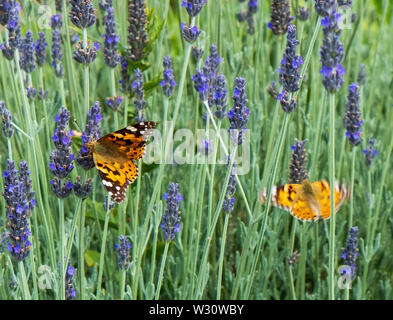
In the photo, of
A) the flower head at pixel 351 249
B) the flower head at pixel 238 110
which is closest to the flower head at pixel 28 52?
the flower head at pixel 238 110

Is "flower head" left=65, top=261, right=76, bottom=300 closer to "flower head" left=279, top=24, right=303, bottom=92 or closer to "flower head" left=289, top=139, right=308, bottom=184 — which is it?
"flower head" left=289, top=139, right=308, bottom=184

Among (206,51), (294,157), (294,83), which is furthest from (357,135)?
(206,51)

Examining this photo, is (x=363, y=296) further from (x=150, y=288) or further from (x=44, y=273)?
(x=44, y=273)

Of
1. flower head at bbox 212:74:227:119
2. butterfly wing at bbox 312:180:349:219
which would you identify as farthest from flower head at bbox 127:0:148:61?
butterfly wing at bbox 312:180:349:219

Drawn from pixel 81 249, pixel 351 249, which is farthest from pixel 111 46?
pixel 351 249

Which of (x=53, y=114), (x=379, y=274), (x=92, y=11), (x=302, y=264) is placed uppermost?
(x=92, y=11)

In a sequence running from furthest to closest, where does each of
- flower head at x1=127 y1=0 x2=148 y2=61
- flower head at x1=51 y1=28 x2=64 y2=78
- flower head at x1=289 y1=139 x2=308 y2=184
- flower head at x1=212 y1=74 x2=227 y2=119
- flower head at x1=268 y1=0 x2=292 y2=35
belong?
flower head at x1=268 y1=0 x2=292 y2=35, flower head at x1=51 y1=28 x2=64 y2=78, flower head at x1=127 y1=0 x2=148 y2=61, flower head at x1=289 y1=139 x2=308 y2=184, flower head at x1=212 y1=74 x2=227 y2=119

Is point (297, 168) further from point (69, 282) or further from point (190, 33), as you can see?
point (69, 282)
